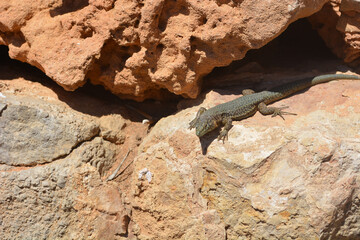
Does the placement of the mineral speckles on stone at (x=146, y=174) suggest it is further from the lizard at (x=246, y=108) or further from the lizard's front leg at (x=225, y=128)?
the lizard's front leg at (x=225, y=128)

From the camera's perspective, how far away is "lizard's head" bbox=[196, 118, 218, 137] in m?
4.24

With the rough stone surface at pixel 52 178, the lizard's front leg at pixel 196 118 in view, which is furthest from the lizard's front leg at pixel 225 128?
the rough stone surface at pixel 52 178

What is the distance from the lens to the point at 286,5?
3.98 meters

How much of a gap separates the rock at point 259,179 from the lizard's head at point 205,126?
19 cm

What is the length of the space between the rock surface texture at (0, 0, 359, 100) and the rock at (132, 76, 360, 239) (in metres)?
0.91

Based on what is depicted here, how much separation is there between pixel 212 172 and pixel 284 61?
318 cm

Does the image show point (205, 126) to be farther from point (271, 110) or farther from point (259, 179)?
point (271, 110)

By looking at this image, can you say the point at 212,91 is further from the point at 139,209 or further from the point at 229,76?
the point at 139,209

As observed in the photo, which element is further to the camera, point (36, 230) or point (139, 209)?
point (139, 209)

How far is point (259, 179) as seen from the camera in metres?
3.94

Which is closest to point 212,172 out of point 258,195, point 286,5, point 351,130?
point 258,195

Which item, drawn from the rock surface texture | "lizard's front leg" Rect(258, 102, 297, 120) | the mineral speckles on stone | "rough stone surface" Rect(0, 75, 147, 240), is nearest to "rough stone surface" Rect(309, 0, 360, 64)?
the rock surface texture

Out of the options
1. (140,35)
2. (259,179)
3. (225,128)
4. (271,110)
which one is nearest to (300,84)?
(271,110)

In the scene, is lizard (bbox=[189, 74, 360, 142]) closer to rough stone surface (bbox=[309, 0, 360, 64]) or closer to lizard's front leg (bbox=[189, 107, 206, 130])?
lizard's front leg (bbox=[189, 107, 206, 130])
